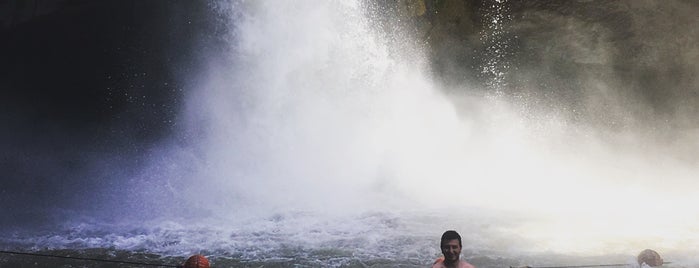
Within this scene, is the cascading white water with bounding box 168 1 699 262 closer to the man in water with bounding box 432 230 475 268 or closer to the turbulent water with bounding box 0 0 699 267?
the turbulent water with bounding box 0 0 699 267

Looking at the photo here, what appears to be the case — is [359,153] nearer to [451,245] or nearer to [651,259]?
[651,259]

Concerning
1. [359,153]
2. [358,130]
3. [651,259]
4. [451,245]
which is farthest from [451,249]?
[358,130]

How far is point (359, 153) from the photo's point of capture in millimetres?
12852

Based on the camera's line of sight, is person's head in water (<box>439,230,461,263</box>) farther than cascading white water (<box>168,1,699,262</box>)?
No

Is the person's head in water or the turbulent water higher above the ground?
the turbulent water

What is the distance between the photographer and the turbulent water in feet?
30.0

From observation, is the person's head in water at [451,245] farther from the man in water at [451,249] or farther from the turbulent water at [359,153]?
the turbulent water at [359,153]

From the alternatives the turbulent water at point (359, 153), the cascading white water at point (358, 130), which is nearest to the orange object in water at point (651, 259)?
the turbulent water at point (359, 153)

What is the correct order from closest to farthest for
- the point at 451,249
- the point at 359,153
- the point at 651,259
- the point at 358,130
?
the point at 451,249, the point at 651,259, the point at 359,153, the point at 358,130

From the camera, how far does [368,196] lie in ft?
36.3

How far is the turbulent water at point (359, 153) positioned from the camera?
9.14 meters

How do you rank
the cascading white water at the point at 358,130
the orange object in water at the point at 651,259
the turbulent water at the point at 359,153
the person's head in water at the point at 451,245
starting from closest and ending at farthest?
1. the person's head in water at the point at 451,245
2. the orange object in water at the point at 651,259
3. the turbulent water at the point at 359,153
4. the cascading white water at the point at 358,130

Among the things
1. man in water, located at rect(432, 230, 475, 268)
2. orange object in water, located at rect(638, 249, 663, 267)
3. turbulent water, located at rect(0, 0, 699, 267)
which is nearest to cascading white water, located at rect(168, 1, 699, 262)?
turbulent water, located at rect(0, 0, 699, 267)

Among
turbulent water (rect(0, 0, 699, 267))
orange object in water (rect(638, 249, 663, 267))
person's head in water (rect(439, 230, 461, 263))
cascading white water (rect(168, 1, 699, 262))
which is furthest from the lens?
cascading white water (rect(168, 1, 699, 262))
